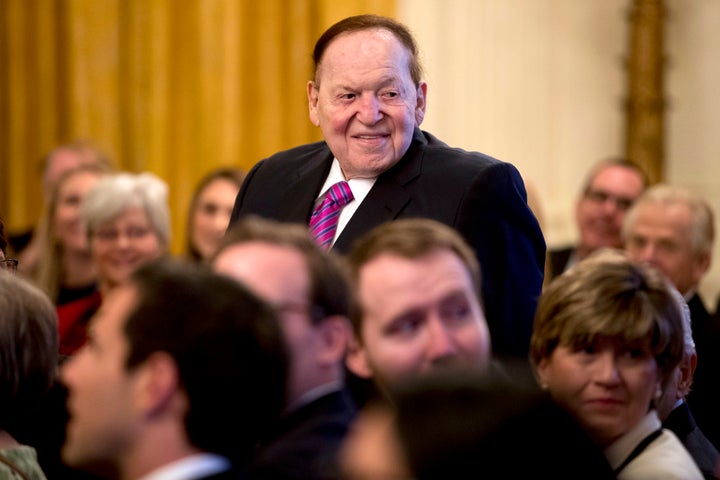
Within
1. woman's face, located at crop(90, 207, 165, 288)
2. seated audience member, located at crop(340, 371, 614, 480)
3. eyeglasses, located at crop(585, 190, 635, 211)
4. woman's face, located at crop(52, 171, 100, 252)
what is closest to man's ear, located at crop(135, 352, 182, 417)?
seated audience member, located at crop(340, 371, 614, 480)

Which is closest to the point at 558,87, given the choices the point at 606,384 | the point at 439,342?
the point at 606,384

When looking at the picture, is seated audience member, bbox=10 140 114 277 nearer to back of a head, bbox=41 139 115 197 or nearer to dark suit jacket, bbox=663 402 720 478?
back of a head, bbox=41 139 115 197

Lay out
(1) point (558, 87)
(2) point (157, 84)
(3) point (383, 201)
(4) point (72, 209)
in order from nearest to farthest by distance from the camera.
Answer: (3) point (383, 201) < (4) point (72, 209) < (2) point (157, 84) < (1) point (558, 87)

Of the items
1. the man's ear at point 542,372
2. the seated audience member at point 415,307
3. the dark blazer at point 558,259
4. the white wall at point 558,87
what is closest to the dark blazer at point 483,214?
the man's ear at point 542,372

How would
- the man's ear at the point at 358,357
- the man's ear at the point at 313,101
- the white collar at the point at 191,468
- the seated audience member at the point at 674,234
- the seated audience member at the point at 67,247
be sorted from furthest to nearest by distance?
the seated audience member at the point at 67,247
the seated audience member at the point at 674,234
the man's ear at the point at 313,101
the man's ear at the point at 358,357
the white collar at the point at 191,468

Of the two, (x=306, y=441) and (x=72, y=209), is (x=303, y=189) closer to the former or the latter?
(x=306, y=441)

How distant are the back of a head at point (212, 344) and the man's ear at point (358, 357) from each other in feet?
1.92

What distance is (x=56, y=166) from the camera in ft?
21.6

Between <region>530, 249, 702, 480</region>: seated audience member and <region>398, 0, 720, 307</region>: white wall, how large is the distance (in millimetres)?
4180

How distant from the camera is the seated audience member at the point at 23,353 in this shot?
2570 mm

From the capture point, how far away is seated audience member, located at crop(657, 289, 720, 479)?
2.91m

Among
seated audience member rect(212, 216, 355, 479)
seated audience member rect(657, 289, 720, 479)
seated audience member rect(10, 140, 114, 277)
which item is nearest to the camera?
seated audience member rect(212, 216, 355, 479)

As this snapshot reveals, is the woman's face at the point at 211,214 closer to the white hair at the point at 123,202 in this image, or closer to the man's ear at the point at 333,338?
the white hair at the point at 123,202

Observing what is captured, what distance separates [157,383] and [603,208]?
450 centimetres
